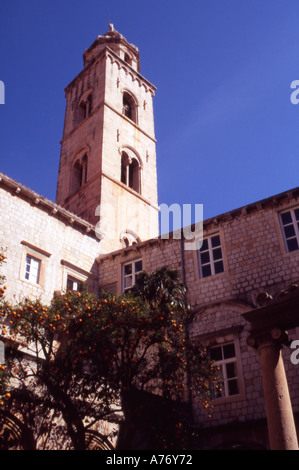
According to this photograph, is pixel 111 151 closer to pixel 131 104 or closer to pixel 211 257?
pixel 131 104

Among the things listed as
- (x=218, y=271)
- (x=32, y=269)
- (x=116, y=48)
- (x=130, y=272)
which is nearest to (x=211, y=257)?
(x=218, y=271)

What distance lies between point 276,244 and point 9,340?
32.6 ft

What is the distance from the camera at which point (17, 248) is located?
18156 mm

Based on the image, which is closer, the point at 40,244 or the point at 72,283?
the point at 40,244

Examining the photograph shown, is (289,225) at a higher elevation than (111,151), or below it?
below

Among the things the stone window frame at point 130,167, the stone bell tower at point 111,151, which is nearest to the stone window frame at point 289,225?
the stone bell tower at point 111,151

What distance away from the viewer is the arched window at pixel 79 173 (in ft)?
100

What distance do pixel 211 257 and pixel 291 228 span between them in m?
3.25

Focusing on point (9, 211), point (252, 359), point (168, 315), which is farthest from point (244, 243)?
point (9, 211)

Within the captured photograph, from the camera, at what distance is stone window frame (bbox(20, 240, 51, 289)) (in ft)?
58.9

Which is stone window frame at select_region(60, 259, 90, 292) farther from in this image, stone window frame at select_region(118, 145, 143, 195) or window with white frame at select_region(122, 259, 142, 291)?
stone window frame at select_region(118, 145, 143, 195)

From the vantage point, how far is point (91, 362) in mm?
12508

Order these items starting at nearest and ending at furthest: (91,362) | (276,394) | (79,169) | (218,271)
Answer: (276,394) → (91,362) → (218,271) → (79,169)
